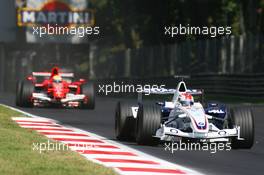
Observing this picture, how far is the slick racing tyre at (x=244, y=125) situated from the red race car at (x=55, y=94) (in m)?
13.6

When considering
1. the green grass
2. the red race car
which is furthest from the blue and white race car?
the red race car

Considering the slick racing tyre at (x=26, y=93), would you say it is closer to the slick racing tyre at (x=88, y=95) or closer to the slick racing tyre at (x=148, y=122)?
the slick racing tyre at (x=88, y=95)

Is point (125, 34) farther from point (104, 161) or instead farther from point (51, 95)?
point (104, 161)

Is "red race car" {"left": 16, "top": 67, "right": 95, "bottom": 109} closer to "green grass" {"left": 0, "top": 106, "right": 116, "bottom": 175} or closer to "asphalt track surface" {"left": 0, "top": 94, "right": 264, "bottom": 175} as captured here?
"asphalt track surface" {"left": 0, "top": 94, "right": 264, "bottom": 175}

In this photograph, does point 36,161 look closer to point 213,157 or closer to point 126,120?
point 213,157

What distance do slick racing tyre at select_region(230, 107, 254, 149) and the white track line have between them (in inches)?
70.5

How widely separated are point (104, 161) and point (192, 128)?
257 centimetres

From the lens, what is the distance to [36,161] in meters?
12.8

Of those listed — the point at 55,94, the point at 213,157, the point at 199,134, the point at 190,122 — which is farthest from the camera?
the point at 55,94

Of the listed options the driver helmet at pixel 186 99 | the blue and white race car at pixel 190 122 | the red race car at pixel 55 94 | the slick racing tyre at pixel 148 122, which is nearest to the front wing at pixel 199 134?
the blue and white race car at pixel 190 122

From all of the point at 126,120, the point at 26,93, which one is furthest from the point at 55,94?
the point at 126,120

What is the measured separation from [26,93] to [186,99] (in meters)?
13.3

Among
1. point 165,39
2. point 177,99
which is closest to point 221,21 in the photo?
point 165,39

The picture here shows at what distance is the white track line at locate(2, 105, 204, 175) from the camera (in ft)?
41.3
